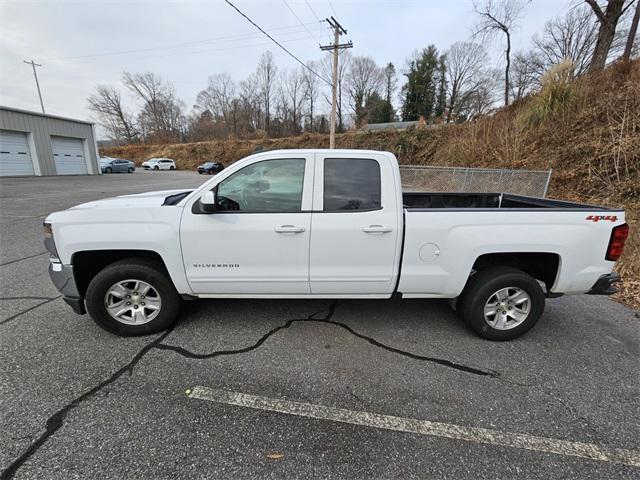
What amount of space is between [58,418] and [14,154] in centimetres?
2642

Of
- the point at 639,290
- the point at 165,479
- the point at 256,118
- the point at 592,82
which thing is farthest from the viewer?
the point at 256,118

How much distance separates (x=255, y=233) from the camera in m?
2.69

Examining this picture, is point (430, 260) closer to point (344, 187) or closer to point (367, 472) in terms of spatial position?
point (344, 187)

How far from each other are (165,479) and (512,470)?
2.03m

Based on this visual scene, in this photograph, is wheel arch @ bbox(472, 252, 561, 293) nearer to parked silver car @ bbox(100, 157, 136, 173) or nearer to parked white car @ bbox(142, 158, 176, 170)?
parked silver car @ bbox(100, 157, 136, 173)

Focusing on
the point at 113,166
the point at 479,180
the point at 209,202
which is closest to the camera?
the point at 209,202

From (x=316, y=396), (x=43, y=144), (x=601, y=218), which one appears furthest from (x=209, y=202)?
(x=43, y=144)

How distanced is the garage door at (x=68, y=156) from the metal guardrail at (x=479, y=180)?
25816 millimetres

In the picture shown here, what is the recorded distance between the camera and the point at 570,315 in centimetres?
352

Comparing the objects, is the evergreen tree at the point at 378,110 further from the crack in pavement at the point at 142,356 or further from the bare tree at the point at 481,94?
the crack in pavement at the point at 142,356

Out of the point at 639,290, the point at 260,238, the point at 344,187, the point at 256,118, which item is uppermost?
the point at 256,118

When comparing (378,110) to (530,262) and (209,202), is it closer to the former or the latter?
(530,262)

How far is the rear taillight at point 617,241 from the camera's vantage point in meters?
2.67

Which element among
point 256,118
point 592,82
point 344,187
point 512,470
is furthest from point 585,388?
point 256,118
